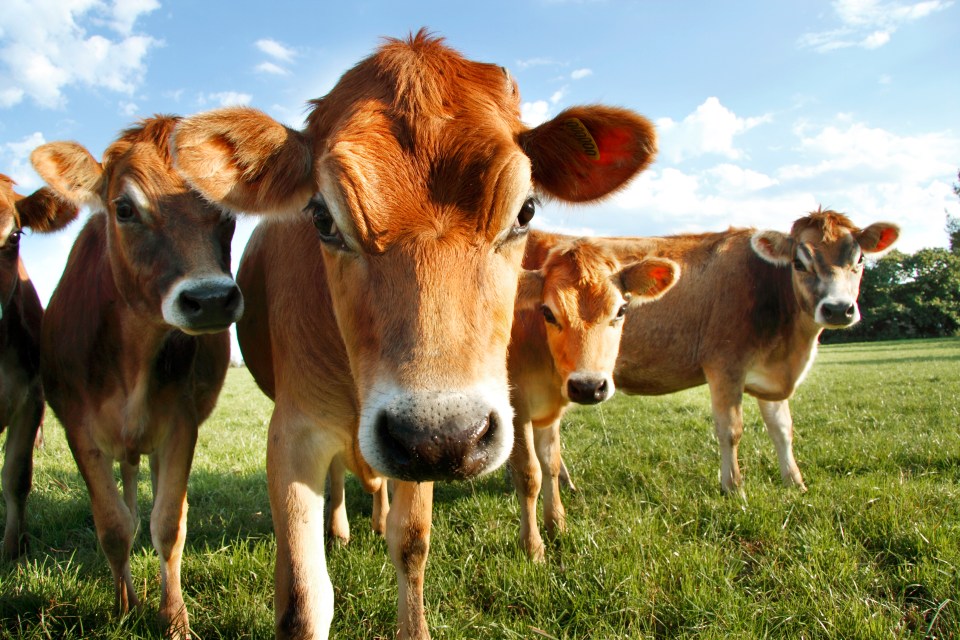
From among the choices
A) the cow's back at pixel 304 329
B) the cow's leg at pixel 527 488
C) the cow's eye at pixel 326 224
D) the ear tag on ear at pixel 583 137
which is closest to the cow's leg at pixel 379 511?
the cow's leg at pixel 527 488

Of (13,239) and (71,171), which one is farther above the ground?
(71,171)

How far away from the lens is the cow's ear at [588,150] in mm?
2619

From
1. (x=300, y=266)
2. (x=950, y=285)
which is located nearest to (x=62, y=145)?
(x=300, y=266)

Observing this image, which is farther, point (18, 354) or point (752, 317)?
point (752, 317)

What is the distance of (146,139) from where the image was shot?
384cm

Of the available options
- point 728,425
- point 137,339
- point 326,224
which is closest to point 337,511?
point 137,339

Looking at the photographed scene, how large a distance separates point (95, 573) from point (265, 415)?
954 centimetres

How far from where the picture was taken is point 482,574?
144 inches

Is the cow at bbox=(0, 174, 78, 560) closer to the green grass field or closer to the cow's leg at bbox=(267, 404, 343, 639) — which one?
the green grass field

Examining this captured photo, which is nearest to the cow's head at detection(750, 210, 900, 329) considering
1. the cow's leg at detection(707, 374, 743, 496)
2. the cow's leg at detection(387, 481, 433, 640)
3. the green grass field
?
the cow's leg at detection(707, 374, 743, 496)

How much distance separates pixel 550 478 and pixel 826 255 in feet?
12.9

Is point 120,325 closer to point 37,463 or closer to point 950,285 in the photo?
point 37,463

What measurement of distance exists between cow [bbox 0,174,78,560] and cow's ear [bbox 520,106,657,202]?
3.86 m

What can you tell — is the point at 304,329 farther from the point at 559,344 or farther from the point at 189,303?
the point at 559,344
